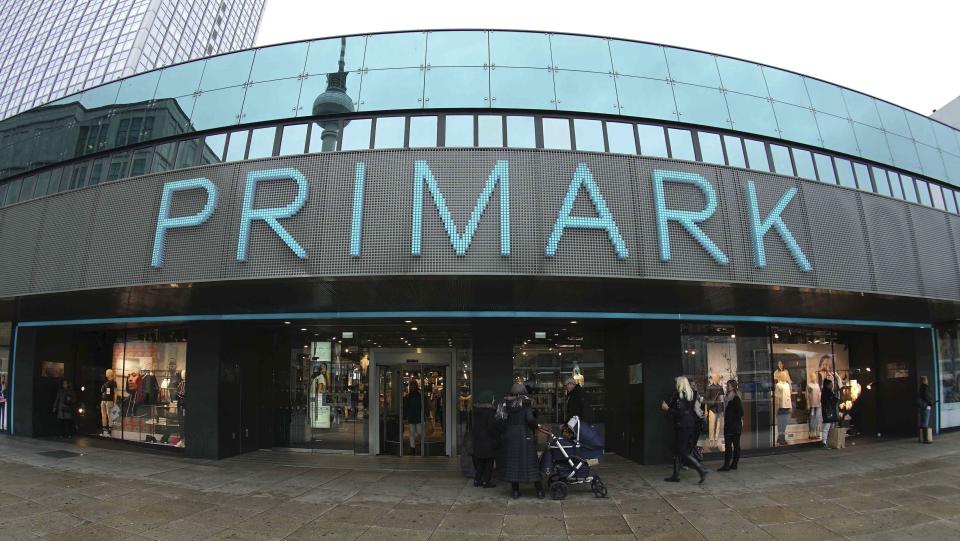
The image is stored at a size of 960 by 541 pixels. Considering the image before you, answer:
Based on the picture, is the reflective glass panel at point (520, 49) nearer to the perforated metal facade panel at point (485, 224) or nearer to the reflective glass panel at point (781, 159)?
the perforated metal facade panel at point (485, 224)

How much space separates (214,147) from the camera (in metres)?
10.1

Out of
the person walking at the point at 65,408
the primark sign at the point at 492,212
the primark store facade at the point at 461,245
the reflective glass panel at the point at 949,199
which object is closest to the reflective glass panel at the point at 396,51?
the primark store facade at the point at 461,245

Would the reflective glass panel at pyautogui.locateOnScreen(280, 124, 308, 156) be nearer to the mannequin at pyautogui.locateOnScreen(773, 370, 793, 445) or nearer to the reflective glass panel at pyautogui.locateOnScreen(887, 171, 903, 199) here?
the mannequin at pyautogui.locateOnScreen(773, 370, 793, 445)

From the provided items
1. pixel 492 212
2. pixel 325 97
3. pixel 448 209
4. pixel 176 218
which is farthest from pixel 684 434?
pixel 176 218

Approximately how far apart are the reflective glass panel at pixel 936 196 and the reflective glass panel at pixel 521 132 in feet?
35.7

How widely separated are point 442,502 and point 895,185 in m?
12.4

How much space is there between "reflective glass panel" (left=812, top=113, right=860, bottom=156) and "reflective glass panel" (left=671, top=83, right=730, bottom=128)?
266 cm

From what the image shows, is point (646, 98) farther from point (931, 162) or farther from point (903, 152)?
point (931, 162)

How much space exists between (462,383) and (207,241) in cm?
607

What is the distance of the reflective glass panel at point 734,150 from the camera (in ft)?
32.6

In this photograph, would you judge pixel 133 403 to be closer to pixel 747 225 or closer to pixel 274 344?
pixel 274 344

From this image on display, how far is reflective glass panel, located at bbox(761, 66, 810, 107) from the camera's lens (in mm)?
10727

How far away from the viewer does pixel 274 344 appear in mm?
12516

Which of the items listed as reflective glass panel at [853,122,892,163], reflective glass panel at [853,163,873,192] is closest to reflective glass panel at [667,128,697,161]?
reflective glass panel at [853,163,873,192]
